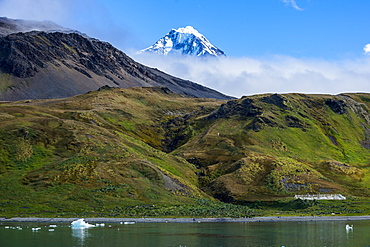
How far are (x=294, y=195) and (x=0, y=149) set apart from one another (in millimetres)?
120854

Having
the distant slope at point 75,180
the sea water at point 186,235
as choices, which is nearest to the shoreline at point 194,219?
the sea water at point 186,235

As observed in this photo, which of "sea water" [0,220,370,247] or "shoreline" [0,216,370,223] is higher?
"shoreline" [0,216,370,223]

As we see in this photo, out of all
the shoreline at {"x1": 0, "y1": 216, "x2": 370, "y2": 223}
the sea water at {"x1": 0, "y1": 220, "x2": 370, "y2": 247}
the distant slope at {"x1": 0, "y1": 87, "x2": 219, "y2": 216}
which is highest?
the distant slope at {"x1": 0, "y1": 87, "x2": 219, "y2": 216}

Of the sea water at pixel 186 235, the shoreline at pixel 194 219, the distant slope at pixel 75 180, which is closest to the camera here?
the sea water at pixel 186 235

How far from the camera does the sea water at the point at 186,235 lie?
93062 millimetres

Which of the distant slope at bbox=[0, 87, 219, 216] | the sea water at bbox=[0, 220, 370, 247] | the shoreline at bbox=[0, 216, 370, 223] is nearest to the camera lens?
the sea water at bbox=[0, 220, 370, 247]

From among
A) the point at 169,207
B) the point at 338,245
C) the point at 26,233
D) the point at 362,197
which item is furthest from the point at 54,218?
the point at 362,197

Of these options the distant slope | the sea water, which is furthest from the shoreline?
the distant slope

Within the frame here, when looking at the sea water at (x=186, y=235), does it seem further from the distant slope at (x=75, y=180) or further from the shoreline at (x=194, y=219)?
the distant slope at (x=75, y=180)

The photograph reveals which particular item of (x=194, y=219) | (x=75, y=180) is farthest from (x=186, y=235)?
(x=75, y=180)

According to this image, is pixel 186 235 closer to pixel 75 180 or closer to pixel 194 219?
pixel 194 219

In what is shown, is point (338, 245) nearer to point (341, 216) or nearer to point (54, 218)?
point (341, 216)

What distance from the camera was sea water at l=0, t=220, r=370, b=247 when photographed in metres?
93.1

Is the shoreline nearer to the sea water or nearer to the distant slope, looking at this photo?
the sea water
